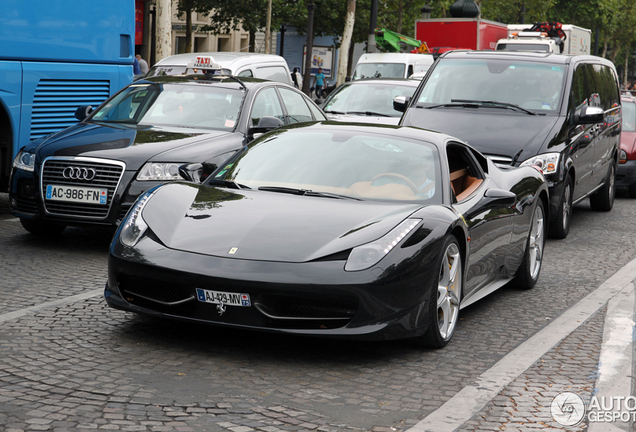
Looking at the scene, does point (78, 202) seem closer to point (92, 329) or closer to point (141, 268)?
Result: point (92, 329)

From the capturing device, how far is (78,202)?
7.91 metres

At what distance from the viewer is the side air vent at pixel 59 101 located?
9.80m

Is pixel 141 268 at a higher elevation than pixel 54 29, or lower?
lower

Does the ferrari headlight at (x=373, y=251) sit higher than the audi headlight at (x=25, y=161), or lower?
higher

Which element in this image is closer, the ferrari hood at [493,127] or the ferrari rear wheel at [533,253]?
the ferrari rear wheel at [533,253]

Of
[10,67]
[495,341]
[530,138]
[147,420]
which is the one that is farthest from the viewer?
[530,138]

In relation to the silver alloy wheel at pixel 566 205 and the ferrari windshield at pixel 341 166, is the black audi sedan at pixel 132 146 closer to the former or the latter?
the ferrari windshield at pixel 341 166

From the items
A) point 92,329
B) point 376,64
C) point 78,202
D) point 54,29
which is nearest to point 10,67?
point 54,29

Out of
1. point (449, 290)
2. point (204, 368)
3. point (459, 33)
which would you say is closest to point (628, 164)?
point (449, 290)

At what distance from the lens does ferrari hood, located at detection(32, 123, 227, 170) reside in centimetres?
801

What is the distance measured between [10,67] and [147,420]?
6.46 metres

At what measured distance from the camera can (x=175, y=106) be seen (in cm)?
946

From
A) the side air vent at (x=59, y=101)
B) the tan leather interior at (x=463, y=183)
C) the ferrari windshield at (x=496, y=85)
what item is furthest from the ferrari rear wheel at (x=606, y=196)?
the tan leather interior at (x=463, y=183)

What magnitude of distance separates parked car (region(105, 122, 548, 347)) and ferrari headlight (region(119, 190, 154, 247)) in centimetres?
1
